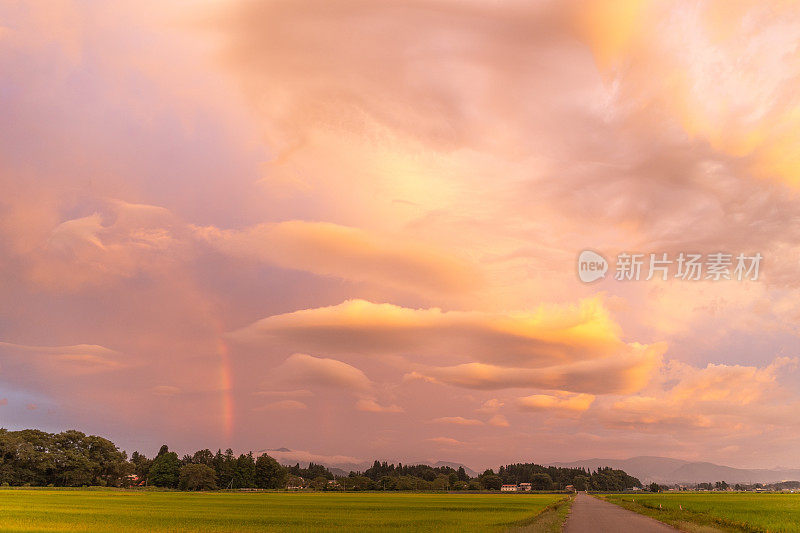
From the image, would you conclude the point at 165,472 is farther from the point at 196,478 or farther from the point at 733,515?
the point at 733,515

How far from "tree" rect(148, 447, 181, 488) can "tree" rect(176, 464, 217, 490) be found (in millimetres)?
9134

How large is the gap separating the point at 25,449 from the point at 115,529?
12529 centimetres

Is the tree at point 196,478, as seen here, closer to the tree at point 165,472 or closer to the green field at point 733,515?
the tree at point 165,472

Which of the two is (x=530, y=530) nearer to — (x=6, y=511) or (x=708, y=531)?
(x=708, y=531)

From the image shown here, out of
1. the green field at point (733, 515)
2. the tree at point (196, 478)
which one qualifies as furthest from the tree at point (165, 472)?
the green field at point (733, 515)

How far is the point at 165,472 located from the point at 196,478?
614 inches

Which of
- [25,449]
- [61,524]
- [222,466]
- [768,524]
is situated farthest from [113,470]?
[768,524]

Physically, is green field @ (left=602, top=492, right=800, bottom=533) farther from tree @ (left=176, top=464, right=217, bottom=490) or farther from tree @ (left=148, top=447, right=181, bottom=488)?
tree @ (left=148, top=447, right=181, bottom=488)

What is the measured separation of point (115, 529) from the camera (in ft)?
121

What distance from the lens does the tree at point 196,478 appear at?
166125 millimetres

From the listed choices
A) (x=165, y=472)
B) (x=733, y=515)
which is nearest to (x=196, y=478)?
(x=165, y=472)

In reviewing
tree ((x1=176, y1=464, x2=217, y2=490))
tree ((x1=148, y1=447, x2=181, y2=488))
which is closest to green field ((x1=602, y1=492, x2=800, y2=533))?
tree ((x1=176, y1=464, x2=217, y2=490))

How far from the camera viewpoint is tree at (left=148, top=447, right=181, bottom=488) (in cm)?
17562

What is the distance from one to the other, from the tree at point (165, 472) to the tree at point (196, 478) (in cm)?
913
